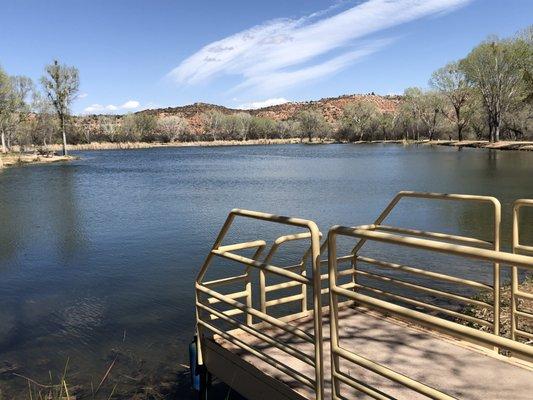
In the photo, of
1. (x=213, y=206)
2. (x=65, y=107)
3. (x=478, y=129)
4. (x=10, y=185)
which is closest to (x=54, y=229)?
(x=213, y=206)

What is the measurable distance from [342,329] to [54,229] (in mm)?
13849

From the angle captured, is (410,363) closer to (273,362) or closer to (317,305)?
(273,362)

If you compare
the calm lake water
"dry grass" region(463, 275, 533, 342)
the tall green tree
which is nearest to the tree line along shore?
the tall green tree

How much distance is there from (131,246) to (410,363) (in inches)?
397

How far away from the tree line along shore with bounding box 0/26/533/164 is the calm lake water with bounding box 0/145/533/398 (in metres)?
35.6

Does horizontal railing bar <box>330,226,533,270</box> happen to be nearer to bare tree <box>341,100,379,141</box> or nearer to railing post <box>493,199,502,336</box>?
railing post <box>493,199,502,336</box>

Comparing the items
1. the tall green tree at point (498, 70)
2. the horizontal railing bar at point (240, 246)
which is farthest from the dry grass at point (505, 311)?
the tall green tree at point (498, 70)

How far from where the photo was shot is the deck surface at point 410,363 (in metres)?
3.56

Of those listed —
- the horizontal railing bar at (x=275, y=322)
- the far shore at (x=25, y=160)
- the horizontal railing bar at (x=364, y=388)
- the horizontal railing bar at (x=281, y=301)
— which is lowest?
the horizontal railing bar at (x=281, y=301)

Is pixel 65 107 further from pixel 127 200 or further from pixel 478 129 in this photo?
pixel 478 129

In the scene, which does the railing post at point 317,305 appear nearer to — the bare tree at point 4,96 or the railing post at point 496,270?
the railing post at point 496,270

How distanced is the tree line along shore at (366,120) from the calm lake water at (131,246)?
3564cm

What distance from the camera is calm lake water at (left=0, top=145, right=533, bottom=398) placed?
6.72m

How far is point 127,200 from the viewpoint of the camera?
23.1 m
